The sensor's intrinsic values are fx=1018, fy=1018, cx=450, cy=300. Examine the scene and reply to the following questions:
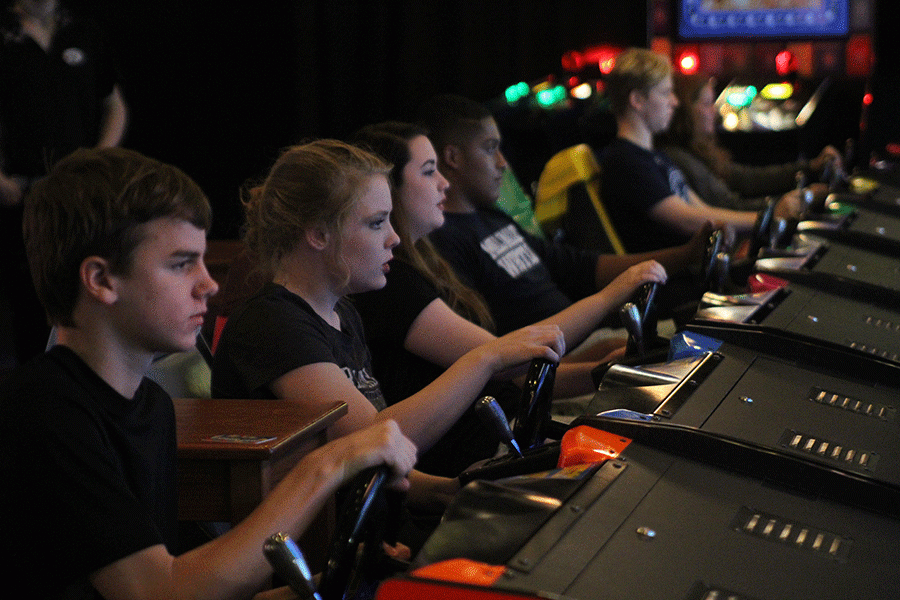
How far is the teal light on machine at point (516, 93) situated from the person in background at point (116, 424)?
4092 millimetres

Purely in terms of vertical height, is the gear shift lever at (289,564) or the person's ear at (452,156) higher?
the person's ear at (452,156)

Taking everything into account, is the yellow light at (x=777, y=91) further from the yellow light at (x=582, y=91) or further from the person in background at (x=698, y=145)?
the person in background at (x=698, y=145)

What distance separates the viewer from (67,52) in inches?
143

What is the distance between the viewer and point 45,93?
142 inches

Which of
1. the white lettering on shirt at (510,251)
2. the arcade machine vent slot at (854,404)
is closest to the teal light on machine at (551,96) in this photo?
the white lettering on shirt at (510,251)

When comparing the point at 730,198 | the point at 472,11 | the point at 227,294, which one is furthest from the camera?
the point at 472,11

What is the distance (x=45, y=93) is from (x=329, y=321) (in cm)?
235

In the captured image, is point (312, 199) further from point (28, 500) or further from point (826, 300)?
point (826, 300)

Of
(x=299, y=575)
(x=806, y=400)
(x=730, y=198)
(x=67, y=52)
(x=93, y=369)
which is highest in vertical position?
(x=67, y=52)

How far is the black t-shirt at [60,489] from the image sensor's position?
40.9 inches

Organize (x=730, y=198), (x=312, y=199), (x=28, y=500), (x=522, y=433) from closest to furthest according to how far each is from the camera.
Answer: (x=28, y=500), (x=522, y=433), (x=312, y=199), (x=730, y=198)

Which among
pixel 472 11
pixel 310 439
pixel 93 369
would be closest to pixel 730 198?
pixel 472 11

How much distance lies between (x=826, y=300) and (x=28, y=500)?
1675 millimetres

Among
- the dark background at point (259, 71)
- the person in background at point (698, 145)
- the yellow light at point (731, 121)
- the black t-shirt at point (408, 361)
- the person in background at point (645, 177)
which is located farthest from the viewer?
the yellow light at point (731, 121)
